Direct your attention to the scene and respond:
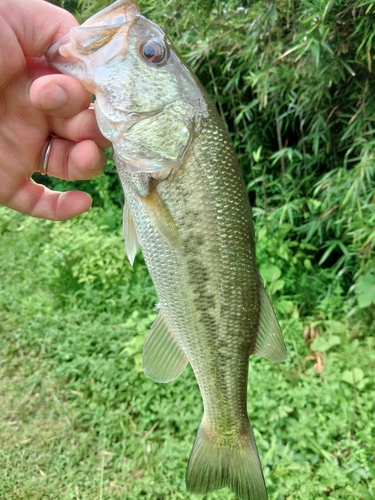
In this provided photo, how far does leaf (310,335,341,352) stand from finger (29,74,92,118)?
260 cm

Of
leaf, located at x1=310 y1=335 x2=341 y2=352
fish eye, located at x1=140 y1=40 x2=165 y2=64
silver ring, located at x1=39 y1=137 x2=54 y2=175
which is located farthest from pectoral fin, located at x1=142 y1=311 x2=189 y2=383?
leaf, located at x1=310 y1=335 x2=341 y2=352

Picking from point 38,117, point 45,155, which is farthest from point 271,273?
point 38,117

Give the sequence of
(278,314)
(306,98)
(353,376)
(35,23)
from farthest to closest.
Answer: (278,314)
(306,98)
(353,376)
(35,23)

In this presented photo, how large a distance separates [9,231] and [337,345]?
426cm

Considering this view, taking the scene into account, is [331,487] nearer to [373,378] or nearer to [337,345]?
[373,378]

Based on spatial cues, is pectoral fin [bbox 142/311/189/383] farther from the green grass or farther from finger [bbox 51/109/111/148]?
the green grass

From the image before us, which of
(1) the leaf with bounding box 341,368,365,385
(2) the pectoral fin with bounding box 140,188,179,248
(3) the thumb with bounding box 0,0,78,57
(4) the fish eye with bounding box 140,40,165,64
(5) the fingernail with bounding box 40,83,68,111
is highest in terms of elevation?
(4) the fish eye with bounding box 140,40,165,64

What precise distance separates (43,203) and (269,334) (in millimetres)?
1128

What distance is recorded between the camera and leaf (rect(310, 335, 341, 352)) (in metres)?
3.24

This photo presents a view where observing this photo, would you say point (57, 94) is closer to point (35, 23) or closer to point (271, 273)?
point (35, 23)

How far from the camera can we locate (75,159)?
5.17ft

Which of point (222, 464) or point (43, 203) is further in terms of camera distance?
point (43, 203)

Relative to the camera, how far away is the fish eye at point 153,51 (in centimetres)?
136

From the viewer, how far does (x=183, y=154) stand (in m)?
1.36
